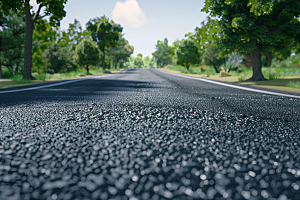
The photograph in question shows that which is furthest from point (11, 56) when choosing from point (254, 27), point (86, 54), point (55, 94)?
point (254, 27)

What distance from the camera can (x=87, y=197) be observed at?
1103 mm

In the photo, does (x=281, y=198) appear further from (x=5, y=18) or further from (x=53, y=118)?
(x=5, y=18)

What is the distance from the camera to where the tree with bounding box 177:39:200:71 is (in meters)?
37.6

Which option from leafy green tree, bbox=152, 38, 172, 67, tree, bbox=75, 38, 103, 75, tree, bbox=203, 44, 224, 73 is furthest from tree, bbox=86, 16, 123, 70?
leafy green tree, bbox=152, 38, 172, 67

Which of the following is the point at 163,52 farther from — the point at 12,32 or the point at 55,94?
the point at 55,94

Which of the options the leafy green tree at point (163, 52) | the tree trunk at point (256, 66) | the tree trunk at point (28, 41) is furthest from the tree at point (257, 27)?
the leafy green tree at point (163, 52)

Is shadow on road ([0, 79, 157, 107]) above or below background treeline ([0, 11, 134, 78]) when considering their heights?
below

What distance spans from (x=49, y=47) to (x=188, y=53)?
21200 millimetres

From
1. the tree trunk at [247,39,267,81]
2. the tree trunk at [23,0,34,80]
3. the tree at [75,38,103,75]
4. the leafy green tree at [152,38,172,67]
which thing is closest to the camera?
the tree trunk at [23,0,34,80]

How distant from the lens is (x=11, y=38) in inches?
679

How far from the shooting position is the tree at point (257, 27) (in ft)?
43.0

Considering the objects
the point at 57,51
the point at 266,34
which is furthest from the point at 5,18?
the point at 266,34

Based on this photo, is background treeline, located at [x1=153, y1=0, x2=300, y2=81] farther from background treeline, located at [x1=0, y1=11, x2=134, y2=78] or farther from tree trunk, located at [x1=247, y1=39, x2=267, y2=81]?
background treeline, located at [x1=0, y1=11, x2=134, y2=78]

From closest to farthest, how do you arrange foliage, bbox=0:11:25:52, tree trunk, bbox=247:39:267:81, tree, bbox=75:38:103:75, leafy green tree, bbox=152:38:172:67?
tree trunk, bbox=247:39:267:81
foliage, bbox=0:11:25:52
tree, bbox=75:38:103:75
leafy green tree, bbox=152:38:172:67
